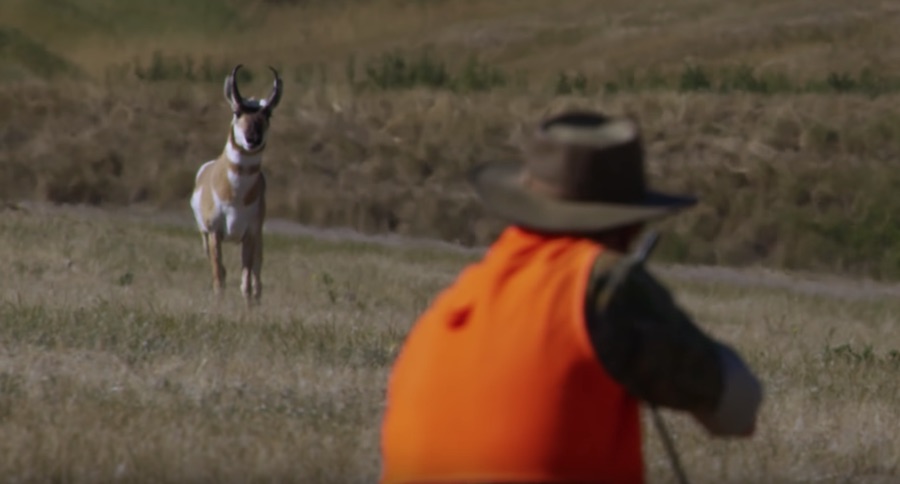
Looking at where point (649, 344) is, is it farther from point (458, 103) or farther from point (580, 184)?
point (458, 103)

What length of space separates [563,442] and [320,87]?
3592 cm

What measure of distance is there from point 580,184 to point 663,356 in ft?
1.45

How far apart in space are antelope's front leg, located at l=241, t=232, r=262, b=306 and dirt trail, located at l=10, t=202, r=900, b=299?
37.2 feet

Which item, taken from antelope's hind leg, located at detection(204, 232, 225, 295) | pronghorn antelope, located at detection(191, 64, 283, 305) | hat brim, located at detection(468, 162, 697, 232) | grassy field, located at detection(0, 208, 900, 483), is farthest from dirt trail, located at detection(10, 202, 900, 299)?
hat brim, located at detection(468, 162, 697, 232)

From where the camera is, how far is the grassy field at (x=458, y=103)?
33.9 m

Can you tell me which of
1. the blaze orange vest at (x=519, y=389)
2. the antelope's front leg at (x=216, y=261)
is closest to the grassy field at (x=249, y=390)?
the antelope's front leg at (x=216, y=261)

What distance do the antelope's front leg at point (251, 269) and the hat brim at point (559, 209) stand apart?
11.4m

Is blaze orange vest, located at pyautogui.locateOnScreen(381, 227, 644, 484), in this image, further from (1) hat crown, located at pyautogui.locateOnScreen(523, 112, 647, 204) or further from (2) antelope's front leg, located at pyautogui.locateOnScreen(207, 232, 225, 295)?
(2) antelope's front leg, located at pyautogui.locateOnScreen(207, 232, 225, 295)

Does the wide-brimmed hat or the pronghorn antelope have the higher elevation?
the wide-brimmed hat

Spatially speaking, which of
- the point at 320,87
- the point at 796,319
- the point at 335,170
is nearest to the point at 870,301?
the point at 796,319

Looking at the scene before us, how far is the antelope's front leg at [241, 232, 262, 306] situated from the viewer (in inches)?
655

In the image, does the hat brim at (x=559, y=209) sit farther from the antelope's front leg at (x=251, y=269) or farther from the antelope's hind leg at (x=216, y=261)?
the antelope's hind leg at (x=216, y=261)

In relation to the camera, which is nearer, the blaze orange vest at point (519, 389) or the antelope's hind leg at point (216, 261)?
the blaze orange vest at point (519, 389)

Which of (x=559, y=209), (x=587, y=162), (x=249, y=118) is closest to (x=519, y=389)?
(x=559, y=209)
